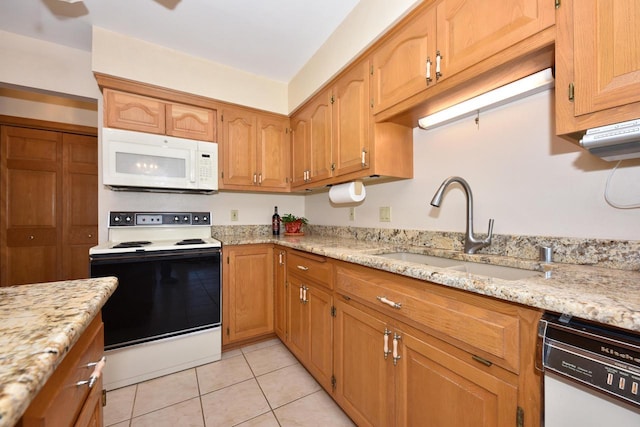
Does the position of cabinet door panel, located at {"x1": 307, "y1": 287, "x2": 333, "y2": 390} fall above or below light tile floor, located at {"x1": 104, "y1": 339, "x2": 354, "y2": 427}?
above

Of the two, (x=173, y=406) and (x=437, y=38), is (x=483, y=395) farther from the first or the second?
(x=173, y=406)

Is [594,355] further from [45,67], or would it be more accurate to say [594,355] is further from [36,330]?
[45,67]

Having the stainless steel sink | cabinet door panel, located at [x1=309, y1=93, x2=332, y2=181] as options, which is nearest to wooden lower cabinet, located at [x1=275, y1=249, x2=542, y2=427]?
the stainless steel sink

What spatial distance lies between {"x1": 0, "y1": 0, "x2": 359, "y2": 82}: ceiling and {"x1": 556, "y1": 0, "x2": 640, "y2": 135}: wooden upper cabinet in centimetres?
128

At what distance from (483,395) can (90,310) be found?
1.10m

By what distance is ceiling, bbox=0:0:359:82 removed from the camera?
1.68 meters

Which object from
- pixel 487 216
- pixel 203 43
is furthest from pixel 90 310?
pixel 203 43

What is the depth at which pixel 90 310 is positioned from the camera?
0.59 m

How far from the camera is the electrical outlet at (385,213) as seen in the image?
6.26ft

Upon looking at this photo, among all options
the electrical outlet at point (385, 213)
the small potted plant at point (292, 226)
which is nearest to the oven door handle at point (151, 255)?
the small potted plant at point (292, 226)

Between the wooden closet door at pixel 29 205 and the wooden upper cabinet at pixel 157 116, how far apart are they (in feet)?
5.55

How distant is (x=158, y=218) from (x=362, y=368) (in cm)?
199

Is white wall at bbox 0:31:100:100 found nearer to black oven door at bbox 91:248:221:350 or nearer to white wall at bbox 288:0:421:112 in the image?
black oven door at bbox 91:248:221:350

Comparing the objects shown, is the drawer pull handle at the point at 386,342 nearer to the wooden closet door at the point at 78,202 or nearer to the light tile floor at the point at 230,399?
the light tile floor at the point at 230,399
